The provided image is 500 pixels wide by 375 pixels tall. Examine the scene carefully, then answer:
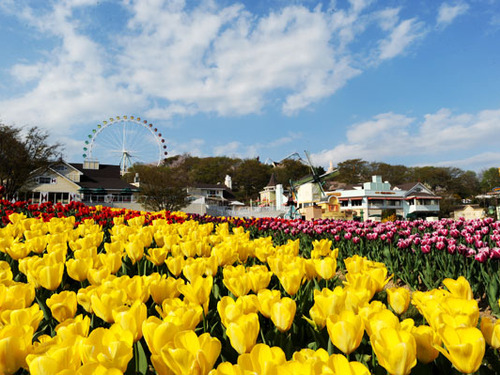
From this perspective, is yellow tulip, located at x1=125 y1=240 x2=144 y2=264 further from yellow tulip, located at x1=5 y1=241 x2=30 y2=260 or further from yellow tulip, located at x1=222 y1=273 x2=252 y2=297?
yellow tulip, located at x1=222 y1=273 x2=252 y2=297

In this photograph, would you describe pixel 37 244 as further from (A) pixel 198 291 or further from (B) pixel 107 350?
(B) pixel 107 350

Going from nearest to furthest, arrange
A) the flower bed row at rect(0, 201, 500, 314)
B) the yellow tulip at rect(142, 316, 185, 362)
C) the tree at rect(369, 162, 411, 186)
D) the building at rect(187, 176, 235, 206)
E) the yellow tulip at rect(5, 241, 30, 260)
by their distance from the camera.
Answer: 1. the yellow tulip at rect(142, 316, 185, 362)
2. the yellow tulip at rect(5, 241, 30, 260)
3. the flower bed row at rect(0, 201, 500, 314)
4. the building at rect(187, 176, 235, 206)
5. the tree at rect(369, 162, 411, 186)

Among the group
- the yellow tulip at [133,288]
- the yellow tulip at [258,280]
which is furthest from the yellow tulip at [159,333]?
the yellow tulip at [258,280]

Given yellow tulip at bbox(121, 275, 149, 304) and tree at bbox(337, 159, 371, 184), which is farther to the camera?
tree at bbox(337, 159, 371, 184)

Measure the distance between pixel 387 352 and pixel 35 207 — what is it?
8648 mm

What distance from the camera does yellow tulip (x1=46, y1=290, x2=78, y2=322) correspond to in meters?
1.38

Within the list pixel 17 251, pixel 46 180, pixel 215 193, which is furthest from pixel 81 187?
pixel 17 251

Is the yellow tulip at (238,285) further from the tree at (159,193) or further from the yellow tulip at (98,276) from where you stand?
the tree at (159,193)

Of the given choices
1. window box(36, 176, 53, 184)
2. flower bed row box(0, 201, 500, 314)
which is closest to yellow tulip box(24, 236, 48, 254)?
flower bed row box(0, 201, 500, 314)

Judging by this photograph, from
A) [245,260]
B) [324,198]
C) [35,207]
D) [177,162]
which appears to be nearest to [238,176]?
[177,162]

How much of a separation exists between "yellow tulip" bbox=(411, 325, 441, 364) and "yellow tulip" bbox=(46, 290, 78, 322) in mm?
1274

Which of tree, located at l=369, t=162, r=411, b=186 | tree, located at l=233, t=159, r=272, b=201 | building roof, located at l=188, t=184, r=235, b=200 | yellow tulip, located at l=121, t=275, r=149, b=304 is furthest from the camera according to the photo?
tree, located at l=233, t=159, r=272, b=201

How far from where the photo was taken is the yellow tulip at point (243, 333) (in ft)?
3.68

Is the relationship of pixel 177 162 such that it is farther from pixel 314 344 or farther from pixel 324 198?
pixel 314 344
